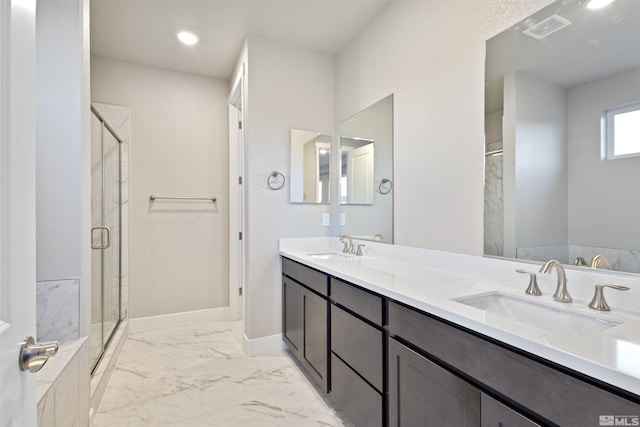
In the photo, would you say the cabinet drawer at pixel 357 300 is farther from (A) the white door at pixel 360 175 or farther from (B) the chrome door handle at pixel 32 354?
(B) the chrome door handle at pixel 32 354

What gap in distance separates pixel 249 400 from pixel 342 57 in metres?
2.73

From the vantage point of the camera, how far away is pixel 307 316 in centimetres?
202

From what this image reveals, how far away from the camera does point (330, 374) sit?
1.73m

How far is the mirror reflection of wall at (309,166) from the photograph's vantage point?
8.55ft

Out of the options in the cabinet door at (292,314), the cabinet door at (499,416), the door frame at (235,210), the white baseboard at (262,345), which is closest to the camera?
the cabinet door at (499,416)

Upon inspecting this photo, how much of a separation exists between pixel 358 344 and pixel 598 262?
1.00m

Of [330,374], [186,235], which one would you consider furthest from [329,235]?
[186,235]

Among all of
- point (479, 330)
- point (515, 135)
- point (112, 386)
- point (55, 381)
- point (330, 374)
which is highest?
point (515, 135)

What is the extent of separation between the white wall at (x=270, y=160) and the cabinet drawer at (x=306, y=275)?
0.20 m

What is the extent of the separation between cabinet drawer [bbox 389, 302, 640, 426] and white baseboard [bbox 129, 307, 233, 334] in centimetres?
264

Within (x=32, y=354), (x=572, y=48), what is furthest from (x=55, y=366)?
(x=572, y=48)

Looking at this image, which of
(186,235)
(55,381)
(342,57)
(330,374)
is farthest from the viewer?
(186,235)

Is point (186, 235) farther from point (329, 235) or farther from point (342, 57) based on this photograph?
point (342, 57)

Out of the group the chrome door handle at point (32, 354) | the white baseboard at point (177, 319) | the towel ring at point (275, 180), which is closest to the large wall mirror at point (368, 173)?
the towel ring at point (275, 180)
